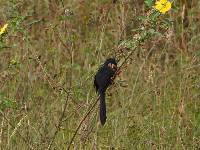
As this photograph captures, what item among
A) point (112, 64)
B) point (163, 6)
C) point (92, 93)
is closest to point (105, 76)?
point (112, 64)

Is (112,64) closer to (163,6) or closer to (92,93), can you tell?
(163,6)

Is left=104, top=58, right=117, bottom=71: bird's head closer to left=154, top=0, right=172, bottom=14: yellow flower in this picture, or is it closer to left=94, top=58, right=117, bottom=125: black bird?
left=94, top=58, right=117, bottom=125: black bird

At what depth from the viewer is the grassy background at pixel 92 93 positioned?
9.68 ft

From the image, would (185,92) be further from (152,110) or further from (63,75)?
(63,75)

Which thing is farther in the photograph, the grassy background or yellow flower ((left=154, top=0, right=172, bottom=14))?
the grassy background

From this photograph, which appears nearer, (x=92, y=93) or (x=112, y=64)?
(x=112, y=64)

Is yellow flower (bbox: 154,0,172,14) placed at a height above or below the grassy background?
above

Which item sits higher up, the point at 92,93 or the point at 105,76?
the point at 105,76

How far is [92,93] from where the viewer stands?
12.3 ft

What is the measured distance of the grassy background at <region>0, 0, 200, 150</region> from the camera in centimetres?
295

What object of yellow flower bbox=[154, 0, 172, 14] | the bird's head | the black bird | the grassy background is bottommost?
the grassy background

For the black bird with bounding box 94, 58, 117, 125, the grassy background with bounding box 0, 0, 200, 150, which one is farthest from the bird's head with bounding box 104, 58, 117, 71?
the grassy background with bounding box 0, 0, 200, 150

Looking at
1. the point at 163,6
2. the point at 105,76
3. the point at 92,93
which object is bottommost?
the point at 92,93

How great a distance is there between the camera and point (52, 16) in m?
5.25
